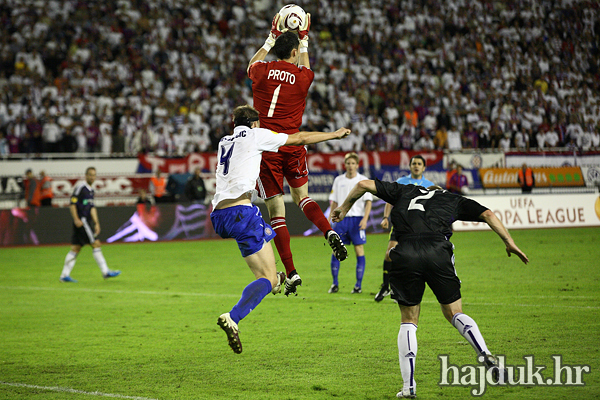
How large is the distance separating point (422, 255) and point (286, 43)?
3.05 metres

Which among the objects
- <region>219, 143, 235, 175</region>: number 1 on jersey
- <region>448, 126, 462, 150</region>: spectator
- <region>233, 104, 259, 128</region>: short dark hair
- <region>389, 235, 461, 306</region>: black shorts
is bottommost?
<region>448, 126, 462, 150</region>: spectator

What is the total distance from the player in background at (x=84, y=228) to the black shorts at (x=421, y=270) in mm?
10684

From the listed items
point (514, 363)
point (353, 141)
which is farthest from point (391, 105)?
point (514, 363)

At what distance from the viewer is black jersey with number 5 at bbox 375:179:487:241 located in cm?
661

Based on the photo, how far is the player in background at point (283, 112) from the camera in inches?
316

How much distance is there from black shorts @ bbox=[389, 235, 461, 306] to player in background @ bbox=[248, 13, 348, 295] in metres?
1.42

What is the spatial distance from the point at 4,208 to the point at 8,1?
33.3 feet

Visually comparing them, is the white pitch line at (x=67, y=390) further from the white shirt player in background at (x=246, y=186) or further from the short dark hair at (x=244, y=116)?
the short dark hair at (x=244, y=116)

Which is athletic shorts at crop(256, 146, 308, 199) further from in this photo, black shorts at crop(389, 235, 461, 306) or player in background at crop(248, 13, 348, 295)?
black shorts at crop(389, 235, 461, 306)

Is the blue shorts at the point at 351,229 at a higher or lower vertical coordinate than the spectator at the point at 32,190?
higher

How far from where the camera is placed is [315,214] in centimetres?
818

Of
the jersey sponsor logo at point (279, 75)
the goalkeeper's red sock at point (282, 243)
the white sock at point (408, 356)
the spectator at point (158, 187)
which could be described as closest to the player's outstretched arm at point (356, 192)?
the white sock at point (408, 356)

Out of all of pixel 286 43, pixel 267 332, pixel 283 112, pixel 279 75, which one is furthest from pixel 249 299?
pixel 267 332
